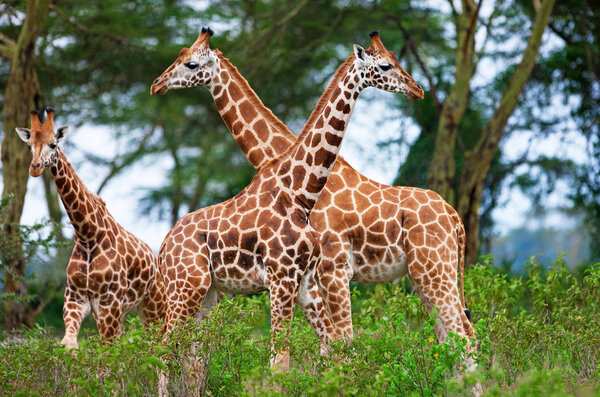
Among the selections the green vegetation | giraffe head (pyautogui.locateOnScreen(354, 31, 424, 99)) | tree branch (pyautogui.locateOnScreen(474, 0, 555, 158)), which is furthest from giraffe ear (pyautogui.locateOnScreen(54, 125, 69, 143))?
tree branch (pyautogui.locateOnScreen(474, 0, 555, 158))

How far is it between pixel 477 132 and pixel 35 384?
12189 mm

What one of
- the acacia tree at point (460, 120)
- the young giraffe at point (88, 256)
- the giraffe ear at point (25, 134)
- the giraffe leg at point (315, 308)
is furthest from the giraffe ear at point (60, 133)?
the acacia tree at point (460, 120)

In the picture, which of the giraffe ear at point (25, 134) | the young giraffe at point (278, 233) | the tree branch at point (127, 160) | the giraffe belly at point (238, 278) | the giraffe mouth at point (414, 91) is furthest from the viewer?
the tree branch at point (127, 160)

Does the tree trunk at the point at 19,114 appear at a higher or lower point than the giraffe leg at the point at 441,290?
higher

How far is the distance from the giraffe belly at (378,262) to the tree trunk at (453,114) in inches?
201

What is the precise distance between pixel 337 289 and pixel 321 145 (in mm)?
1238

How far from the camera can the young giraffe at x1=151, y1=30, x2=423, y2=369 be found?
229 inches

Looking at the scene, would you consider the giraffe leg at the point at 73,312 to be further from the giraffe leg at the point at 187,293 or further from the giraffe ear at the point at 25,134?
the giraffe ear at the point at 25,134

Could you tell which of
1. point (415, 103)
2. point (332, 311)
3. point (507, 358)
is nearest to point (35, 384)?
point (332, 311)

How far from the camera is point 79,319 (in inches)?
242

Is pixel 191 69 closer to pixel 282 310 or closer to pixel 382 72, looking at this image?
pixel 382 72

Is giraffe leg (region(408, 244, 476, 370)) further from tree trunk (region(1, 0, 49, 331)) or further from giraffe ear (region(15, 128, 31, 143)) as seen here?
tree trunk (region(1, 0, 49, 331))

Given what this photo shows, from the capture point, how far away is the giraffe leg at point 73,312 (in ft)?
19.7

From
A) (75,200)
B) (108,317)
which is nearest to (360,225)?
(108,317)
